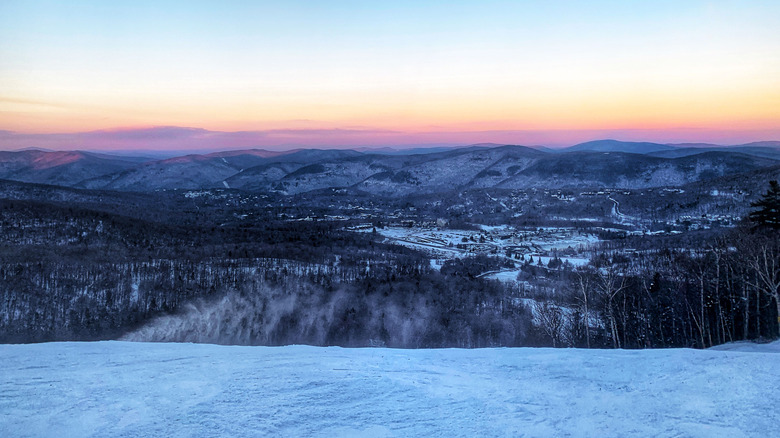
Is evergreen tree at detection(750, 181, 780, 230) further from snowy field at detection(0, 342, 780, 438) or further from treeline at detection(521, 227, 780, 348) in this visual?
snowy field at detection(0, 342, 780, 438)

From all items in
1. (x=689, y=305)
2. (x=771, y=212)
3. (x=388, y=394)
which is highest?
(x=771, y=212)

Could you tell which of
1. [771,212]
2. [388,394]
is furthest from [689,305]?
[388,394]

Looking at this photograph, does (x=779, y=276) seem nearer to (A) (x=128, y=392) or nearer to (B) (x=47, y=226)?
(A) (x=128, y=392)

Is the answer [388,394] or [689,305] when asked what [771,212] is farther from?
[388,394]

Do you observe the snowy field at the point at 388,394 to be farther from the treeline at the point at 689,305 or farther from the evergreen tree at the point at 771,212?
the evergreen tree at the point at 771,212

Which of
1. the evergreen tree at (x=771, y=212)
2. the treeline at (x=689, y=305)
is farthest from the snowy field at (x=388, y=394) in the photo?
the evergreen tree at (x=771, y=212)

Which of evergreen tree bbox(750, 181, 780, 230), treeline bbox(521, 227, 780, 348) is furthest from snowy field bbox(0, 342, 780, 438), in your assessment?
evergreen tree bbox(750, 181, 780, 230)

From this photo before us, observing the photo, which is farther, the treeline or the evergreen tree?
the evergreen tree

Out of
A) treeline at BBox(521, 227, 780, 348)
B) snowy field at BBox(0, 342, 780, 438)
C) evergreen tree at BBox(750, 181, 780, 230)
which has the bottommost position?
treeline at BBox(521, 227, 780, 348)

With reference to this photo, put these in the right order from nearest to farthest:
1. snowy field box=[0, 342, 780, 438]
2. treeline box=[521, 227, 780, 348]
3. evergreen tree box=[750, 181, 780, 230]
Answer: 1. snowy field box=[0, 342, 780, 438]
2. treeline box=[521, 227, 780, 348]
3. evergreen tree box=[750, 181, 780, 230]
